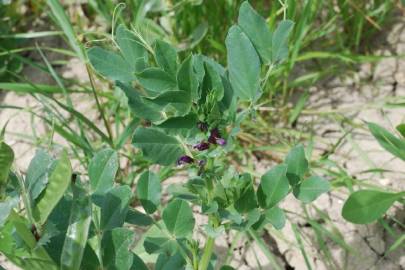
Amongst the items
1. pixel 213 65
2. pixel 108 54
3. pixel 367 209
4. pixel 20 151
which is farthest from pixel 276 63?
pixel 20 151

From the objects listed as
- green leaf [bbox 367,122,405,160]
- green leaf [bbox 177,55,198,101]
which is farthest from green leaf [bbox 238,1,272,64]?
green leaf [bbox 367,122,405,160]

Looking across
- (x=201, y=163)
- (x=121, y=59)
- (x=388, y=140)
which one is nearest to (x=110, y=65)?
(x=121, y=59)

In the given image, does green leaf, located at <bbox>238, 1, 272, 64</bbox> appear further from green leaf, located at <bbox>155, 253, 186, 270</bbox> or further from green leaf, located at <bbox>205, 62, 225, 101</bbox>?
green leaf, located at <bbox>155, 253, 186, 270</bbox>

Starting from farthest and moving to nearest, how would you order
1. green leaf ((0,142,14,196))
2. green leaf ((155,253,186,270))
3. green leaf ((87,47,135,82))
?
green leaf ((155,253,186,270))
green leaf ((87,47,135,82))
green leaf ((0,142,14,196))

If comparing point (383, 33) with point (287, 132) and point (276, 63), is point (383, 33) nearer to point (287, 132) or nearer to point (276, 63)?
point (287, 132)

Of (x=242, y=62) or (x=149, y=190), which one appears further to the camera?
(x=149, y=190)

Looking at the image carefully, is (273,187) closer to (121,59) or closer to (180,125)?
(180,125)
